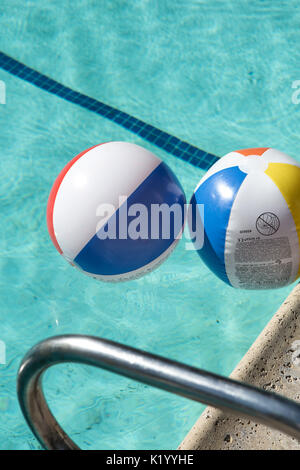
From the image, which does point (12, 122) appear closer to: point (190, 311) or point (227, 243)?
point (190, 311)

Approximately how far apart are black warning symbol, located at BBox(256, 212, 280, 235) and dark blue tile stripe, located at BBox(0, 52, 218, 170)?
85.7 inches

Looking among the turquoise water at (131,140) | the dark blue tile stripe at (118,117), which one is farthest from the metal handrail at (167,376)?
the dark blue tile stripe at (118,117)

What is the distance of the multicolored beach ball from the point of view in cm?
290

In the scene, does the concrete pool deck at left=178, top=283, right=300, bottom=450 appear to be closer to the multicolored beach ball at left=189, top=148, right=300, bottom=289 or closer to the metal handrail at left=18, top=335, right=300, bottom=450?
the multicolored beach ball at left=189, top=148, right=300, bottom=289

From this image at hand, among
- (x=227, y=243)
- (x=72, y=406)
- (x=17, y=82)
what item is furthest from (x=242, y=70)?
(x=72, y=406)

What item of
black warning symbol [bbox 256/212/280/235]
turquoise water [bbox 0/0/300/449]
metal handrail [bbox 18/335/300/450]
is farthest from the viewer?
turquoise water [bbox 0/0/300/449]

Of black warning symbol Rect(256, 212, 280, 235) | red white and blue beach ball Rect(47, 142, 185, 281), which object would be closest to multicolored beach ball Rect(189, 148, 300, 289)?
black warning symbol Rect(256, 212, 280, 235)

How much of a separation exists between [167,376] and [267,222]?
1708 millimetres

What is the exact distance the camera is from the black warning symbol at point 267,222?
288cm

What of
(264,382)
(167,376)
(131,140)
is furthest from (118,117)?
(167,376)

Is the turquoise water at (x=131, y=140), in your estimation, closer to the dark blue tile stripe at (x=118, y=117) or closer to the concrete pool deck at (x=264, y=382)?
the dark blue tile stripe at (x=118, y=117)

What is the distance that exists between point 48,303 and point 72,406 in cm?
84

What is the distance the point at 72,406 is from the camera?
12.1 ft

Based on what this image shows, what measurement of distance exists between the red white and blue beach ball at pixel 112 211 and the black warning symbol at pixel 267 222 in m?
0.50
